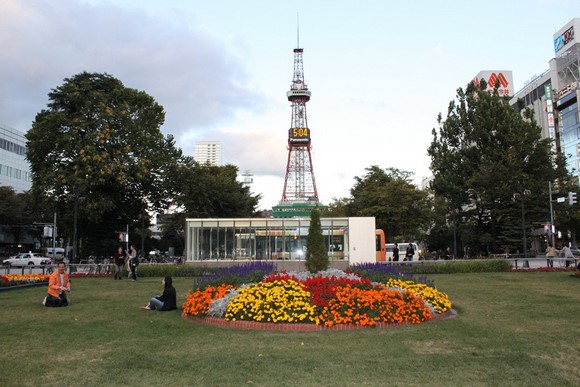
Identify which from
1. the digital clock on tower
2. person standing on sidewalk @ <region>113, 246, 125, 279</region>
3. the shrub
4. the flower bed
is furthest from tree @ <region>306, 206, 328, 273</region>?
the digital clock on tower

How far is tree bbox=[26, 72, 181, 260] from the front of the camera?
36.8m

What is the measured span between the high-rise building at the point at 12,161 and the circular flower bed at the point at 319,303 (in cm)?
7699

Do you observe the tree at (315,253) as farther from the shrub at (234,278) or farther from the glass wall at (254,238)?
the glass wall at (254,238)

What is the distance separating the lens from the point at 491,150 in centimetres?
4606

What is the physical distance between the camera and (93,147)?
3675cm

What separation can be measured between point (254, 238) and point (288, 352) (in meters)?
25.7

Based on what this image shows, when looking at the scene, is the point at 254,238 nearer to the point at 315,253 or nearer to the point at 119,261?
the point at 119,261

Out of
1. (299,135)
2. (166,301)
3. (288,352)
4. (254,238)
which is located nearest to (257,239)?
(254,238)

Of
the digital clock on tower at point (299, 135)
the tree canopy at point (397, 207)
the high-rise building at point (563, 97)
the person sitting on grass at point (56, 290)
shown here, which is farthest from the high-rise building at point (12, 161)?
the high-rise building at point (563, 97)

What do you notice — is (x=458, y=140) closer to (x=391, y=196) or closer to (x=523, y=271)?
(x=391, y=196)

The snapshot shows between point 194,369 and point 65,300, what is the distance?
8929 millimetres

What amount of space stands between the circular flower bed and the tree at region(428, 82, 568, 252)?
3438 cm

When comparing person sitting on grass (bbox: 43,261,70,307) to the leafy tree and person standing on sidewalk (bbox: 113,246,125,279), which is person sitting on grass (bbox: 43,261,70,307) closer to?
person standing on sidewalk (bbox: 113,246,125,279)

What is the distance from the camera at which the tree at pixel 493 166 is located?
4416 cm
